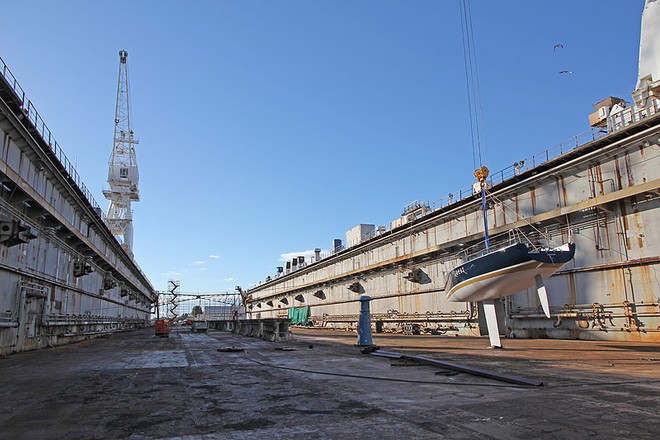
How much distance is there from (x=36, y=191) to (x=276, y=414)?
775 inches

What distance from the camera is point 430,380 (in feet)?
30.8

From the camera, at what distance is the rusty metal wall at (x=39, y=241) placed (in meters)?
17.4

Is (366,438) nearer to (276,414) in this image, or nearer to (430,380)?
(276,414)

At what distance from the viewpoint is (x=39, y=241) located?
73.6ft

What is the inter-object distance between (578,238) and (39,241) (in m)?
28.8

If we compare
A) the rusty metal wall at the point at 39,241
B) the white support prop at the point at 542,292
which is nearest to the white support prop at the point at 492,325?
the white support prop at the point at 542,292

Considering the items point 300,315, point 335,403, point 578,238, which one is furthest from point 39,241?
point 300,315

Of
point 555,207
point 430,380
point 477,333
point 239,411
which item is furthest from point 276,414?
point 477,333

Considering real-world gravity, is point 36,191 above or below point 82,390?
above

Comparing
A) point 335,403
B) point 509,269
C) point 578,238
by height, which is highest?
point 578,238

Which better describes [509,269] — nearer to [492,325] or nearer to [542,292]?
[542,292]

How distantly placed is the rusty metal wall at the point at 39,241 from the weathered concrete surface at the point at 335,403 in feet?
27.0

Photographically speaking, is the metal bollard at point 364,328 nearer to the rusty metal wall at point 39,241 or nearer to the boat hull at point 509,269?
the boat hull at point 509,269

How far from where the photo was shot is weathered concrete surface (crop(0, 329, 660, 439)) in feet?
18.0
